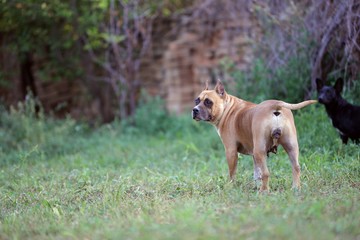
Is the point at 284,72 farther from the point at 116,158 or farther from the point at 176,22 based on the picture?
the point at 176,22

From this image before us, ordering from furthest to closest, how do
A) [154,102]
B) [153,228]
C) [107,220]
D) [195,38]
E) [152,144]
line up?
[195,38] → [154,102] → [152,144] → [107,220] → [153,228]

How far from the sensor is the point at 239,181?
663 cm

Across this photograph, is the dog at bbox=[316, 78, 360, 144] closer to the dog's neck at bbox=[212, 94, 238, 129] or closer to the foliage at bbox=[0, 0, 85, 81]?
→ the dog's neck at bbox=[212, 94, 238, 129]

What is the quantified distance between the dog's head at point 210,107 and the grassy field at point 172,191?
84 cm

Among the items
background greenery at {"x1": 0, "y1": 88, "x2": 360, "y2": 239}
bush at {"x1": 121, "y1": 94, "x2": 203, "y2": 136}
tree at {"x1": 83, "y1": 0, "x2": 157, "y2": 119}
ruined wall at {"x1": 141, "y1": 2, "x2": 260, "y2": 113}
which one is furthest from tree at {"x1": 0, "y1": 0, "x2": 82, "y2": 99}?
background greenery at {"x1": 0, "y1": 88, "x2": 360, "y2": 239}

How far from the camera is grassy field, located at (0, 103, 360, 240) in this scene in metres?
4.26

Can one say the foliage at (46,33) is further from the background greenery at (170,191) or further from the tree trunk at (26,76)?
the background greenery at (170,191)

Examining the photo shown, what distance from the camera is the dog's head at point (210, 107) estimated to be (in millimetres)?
6820

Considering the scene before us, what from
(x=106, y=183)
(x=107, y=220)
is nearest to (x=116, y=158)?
(x=106, y=183)

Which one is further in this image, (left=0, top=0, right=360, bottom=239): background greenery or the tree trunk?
the tree trunk

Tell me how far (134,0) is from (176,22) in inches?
92.3

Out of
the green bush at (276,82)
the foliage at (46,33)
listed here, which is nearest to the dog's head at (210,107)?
the green bush at (276,82)

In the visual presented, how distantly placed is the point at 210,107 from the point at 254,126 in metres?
1.19

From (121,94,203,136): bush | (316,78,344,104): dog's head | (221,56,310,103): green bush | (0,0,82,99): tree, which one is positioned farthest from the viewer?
(0,0,82,99): tree
